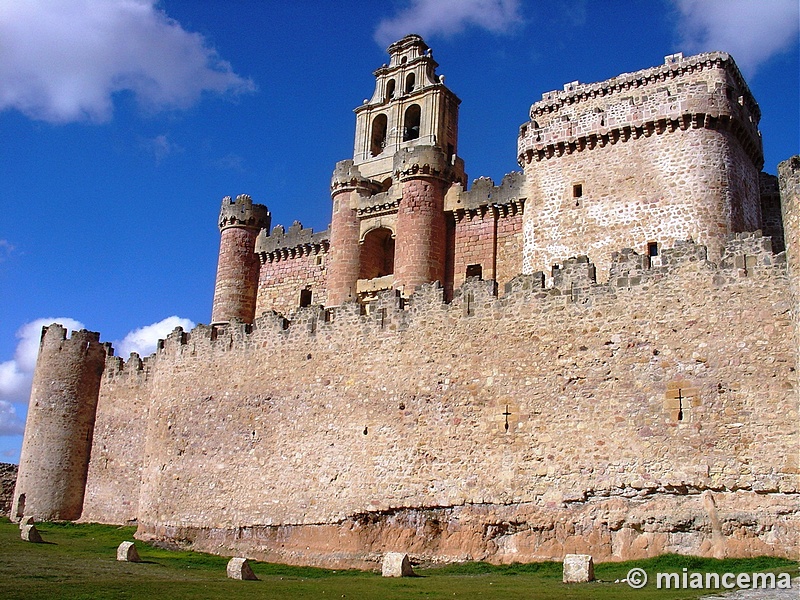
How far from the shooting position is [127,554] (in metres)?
20.0

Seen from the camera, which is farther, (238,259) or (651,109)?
(238,259)

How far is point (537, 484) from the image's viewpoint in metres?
17.3

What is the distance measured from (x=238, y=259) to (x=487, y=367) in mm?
16950

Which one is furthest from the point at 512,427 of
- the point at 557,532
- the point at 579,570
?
the point at 579,570

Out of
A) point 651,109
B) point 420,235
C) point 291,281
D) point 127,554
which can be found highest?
point 651,109

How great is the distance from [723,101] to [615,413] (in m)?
10.1

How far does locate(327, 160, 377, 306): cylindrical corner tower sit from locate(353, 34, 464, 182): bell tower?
207 centimetres

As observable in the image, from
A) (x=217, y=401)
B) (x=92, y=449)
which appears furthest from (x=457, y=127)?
(x=92, y=449)

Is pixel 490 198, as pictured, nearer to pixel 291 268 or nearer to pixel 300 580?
pixel 291 268

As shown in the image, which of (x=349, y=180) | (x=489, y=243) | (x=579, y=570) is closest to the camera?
(x=579, y=570)

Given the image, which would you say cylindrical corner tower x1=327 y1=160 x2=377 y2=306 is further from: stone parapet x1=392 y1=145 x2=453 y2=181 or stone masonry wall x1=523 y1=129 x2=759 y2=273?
stone masonry wall x1=523 y1=129 x2=759 y2=273

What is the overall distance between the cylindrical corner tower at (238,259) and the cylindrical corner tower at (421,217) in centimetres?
786

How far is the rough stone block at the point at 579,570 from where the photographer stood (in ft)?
45.9

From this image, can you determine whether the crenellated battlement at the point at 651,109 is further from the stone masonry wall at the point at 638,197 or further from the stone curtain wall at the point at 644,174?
the stone masonry wall at the point at 638,197
